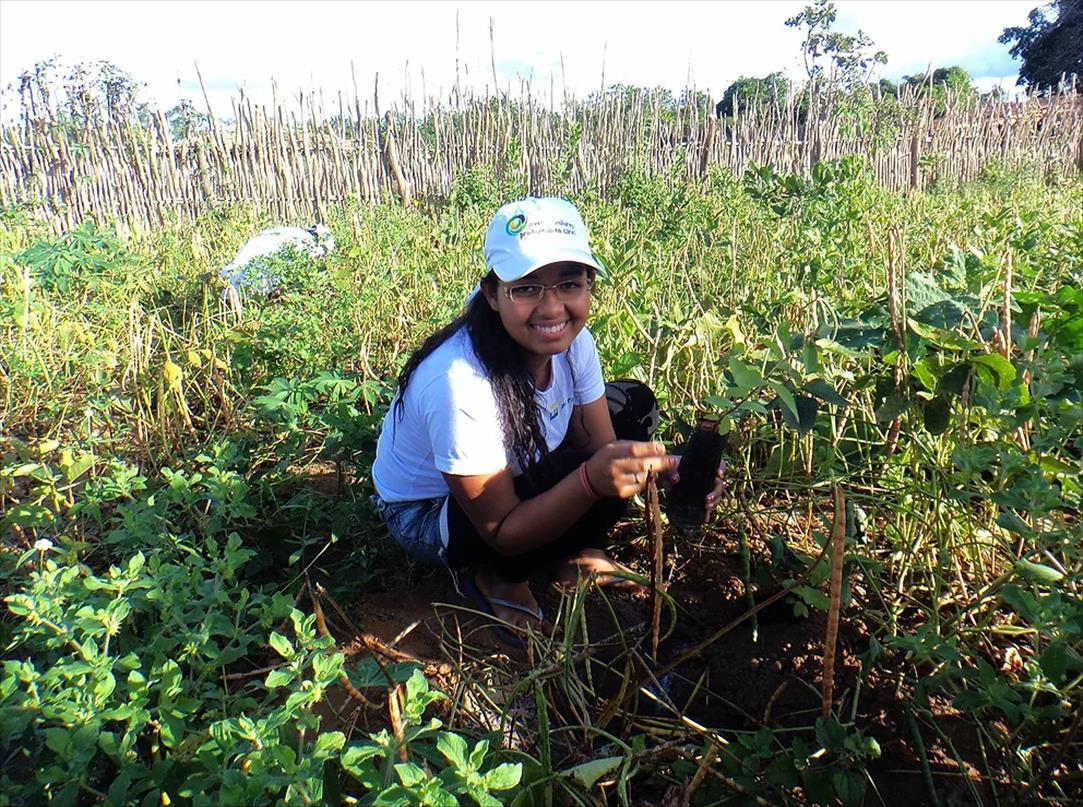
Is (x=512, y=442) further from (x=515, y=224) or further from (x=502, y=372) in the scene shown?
(x=515, y=224)

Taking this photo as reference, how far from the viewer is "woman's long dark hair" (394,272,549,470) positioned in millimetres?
1699

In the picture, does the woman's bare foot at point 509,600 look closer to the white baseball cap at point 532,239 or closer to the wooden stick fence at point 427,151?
the white baseball cap at point 532,239

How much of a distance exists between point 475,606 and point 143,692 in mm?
865

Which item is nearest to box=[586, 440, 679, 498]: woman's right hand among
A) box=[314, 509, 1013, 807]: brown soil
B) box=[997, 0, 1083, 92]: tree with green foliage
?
box=[314, 509, 1013, 807]: brown soil

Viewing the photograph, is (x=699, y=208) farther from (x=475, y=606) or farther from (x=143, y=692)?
(x=143, y=692)

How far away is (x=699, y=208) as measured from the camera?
4.24 meters

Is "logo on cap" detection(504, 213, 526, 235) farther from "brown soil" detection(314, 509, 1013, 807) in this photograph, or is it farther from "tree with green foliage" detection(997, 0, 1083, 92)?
"tree with green foliage" detection(997, 0, 1083, 92)

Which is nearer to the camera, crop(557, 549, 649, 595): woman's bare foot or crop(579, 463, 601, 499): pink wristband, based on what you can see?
crop(579, 463, 601, 499): pink wristband

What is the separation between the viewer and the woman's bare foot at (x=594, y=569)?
1900mm

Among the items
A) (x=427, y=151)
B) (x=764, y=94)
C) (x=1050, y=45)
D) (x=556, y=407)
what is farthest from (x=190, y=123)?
(x=1050, y=45)

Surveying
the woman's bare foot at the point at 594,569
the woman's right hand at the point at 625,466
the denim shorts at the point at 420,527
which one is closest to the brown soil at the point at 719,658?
the woman's bare foot at the point at 594,569

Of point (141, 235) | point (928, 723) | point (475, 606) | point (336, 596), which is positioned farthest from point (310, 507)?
point (141, 235)

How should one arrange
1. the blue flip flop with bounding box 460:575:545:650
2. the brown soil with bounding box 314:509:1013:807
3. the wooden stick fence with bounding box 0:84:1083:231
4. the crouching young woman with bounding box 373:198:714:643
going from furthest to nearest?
the wooden stick fence with bounding box 0:84:1083:231, the blue flip flop with bounding box 460:575:545:650, the crouching young woman with bounding box 373:198:714:643, the brown soil with bounding box 314:509:1013:807

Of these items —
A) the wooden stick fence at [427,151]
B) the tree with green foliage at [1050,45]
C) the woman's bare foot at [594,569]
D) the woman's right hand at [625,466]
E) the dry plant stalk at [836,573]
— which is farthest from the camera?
the tree with green foliage at [1050,45]
